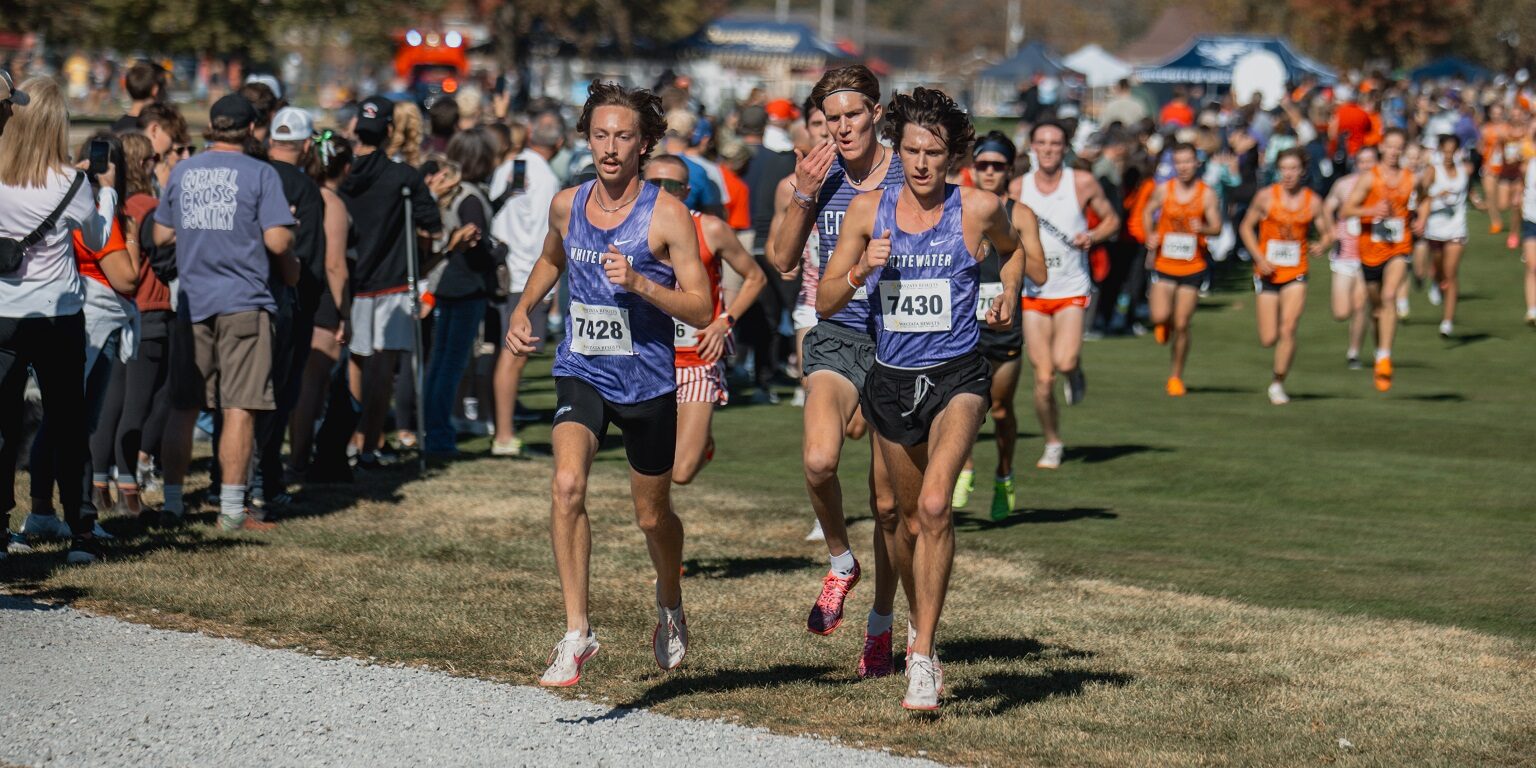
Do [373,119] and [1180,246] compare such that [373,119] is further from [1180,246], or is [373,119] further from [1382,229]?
[1382,229]

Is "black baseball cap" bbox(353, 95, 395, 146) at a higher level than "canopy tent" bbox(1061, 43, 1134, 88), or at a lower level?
lower

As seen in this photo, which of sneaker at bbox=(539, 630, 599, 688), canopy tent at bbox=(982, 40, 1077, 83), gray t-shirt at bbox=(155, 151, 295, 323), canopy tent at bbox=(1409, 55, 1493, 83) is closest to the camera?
sneaker at bbox=(539, 630, 599, 688)

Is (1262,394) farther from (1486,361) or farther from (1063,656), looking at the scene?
(1063,656)

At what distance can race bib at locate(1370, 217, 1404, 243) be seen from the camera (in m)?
16.7

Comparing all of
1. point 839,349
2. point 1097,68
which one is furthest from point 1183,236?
point 1097,68

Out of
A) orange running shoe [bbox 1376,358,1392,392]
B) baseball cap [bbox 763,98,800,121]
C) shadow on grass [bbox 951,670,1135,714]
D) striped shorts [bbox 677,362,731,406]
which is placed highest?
baseball cap [bbox 763,98,800,121]

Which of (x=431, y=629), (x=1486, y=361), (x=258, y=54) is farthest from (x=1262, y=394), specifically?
(x=258, y=54)

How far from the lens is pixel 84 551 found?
8.33 m

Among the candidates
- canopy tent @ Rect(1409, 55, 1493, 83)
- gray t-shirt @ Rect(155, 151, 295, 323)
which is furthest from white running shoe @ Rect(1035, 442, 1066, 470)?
canopy tent @ Rect(1409, 55, 1493, 83)

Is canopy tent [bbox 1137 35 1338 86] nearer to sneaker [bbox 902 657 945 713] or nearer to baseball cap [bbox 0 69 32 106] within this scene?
baseball cap [bbox 0 69 32 106]

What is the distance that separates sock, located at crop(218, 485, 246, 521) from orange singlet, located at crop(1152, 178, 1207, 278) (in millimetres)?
8648

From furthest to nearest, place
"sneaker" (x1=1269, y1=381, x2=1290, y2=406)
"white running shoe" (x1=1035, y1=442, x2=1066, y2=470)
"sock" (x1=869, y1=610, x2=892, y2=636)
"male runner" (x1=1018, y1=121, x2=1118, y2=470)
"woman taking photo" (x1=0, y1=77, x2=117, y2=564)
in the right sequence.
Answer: "sneaker" (x1=1269, y1=381, x2=1290, y2=406)
"white running shoe" (x1=1035, y1=442, x2=1066, y2=470)
"male runner" (x1=1018, y1=121, x2=1118, y2=470)
"woman taking photo" (x1=0, y1=77, x2=117, y2=564)
"sock" (x1=869, y1=610, x2=892, y2=636)

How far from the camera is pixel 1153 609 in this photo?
813 centimetres

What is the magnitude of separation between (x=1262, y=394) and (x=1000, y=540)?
7376 millimetres
